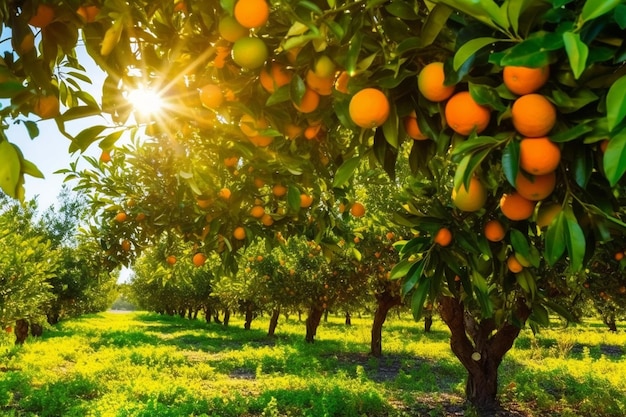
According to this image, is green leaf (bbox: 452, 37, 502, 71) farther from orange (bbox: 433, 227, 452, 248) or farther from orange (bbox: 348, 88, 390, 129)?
orange (bbox: 433, 227, 452, 248)

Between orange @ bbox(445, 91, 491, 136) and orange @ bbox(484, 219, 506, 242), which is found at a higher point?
Answer: orange @ bbox(445, 91, 491, 136)

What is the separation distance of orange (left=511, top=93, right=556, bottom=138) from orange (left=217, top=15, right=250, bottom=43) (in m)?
0.74

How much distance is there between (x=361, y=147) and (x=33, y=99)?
3.00ft

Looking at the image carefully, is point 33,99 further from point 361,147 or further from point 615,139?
point 615,139

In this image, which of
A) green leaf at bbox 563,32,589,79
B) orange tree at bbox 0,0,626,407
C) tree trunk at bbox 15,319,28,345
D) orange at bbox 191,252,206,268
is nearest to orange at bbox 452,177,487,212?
orange tree at bbox 0,0,626,407

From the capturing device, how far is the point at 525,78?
3.22 ft

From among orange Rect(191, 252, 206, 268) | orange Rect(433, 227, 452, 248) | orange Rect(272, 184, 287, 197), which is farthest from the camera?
orange Rect(191, 252, 206, 268)

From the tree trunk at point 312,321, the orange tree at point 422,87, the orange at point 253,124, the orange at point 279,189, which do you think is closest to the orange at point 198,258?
the orange at point 279,189

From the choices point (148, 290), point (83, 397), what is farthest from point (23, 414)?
point (148, 290)

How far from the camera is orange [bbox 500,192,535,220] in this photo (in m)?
1.32

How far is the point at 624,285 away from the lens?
19.6ft

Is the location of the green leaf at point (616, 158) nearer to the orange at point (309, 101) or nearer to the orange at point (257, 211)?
the orange at point (309, 101)

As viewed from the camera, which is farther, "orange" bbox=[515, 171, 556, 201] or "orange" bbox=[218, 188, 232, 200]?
"orange" bbox=[218, 188, 232, 200]

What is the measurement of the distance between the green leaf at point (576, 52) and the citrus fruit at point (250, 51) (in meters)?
0.75
